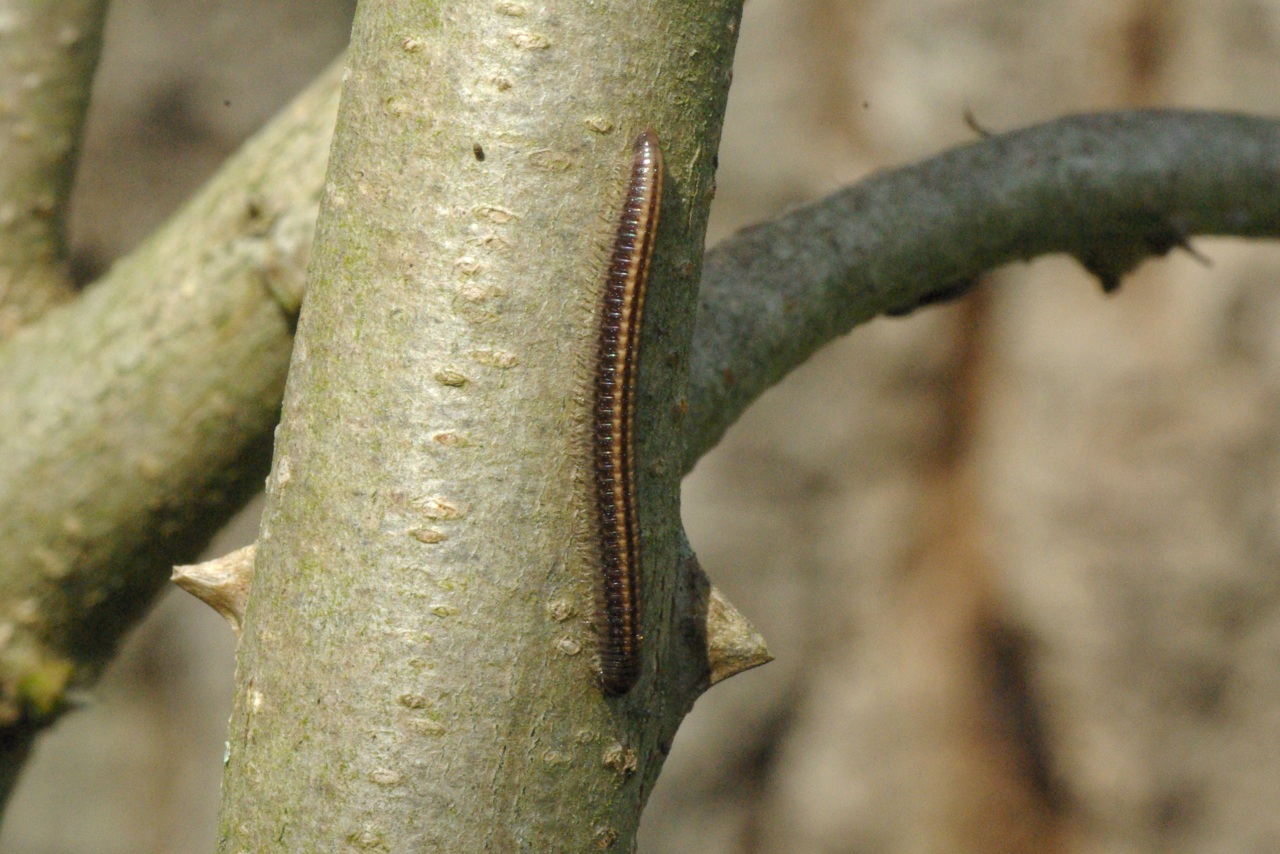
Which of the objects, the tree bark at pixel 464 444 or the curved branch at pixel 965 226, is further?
the curved branch at pixel 965 226

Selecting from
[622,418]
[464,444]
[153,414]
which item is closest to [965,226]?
[622,418]

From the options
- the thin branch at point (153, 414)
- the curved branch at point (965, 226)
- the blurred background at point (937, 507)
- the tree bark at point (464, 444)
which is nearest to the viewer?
the tree bark at point (464, 444)

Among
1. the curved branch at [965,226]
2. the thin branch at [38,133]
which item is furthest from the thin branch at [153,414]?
the curved branch at [965,226]

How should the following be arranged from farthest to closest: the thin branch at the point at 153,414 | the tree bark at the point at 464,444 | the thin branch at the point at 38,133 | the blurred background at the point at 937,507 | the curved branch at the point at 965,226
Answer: the blurred background at the point at 937,507 → the thin branch at the point at 38,133 → the thin branch at the point at 153,414 → the curved branch at the point at 965,226 → the tree bark at the point at 464,444

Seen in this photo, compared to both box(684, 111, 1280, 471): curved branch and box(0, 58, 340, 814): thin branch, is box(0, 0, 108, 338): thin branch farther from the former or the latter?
box(684, 111, 1280, 471): curved branch

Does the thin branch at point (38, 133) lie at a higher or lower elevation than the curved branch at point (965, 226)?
higher

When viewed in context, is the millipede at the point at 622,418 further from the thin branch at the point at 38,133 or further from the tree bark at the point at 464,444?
the thin branch at the point at 38,133

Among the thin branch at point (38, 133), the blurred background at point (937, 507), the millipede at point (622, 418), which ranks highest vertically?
the thin branch at point (38, 133)

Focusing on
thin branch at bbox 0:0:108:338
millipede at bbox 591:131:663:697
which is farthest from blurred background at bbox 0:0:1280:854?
millipede at bbox 591:131:663:697
